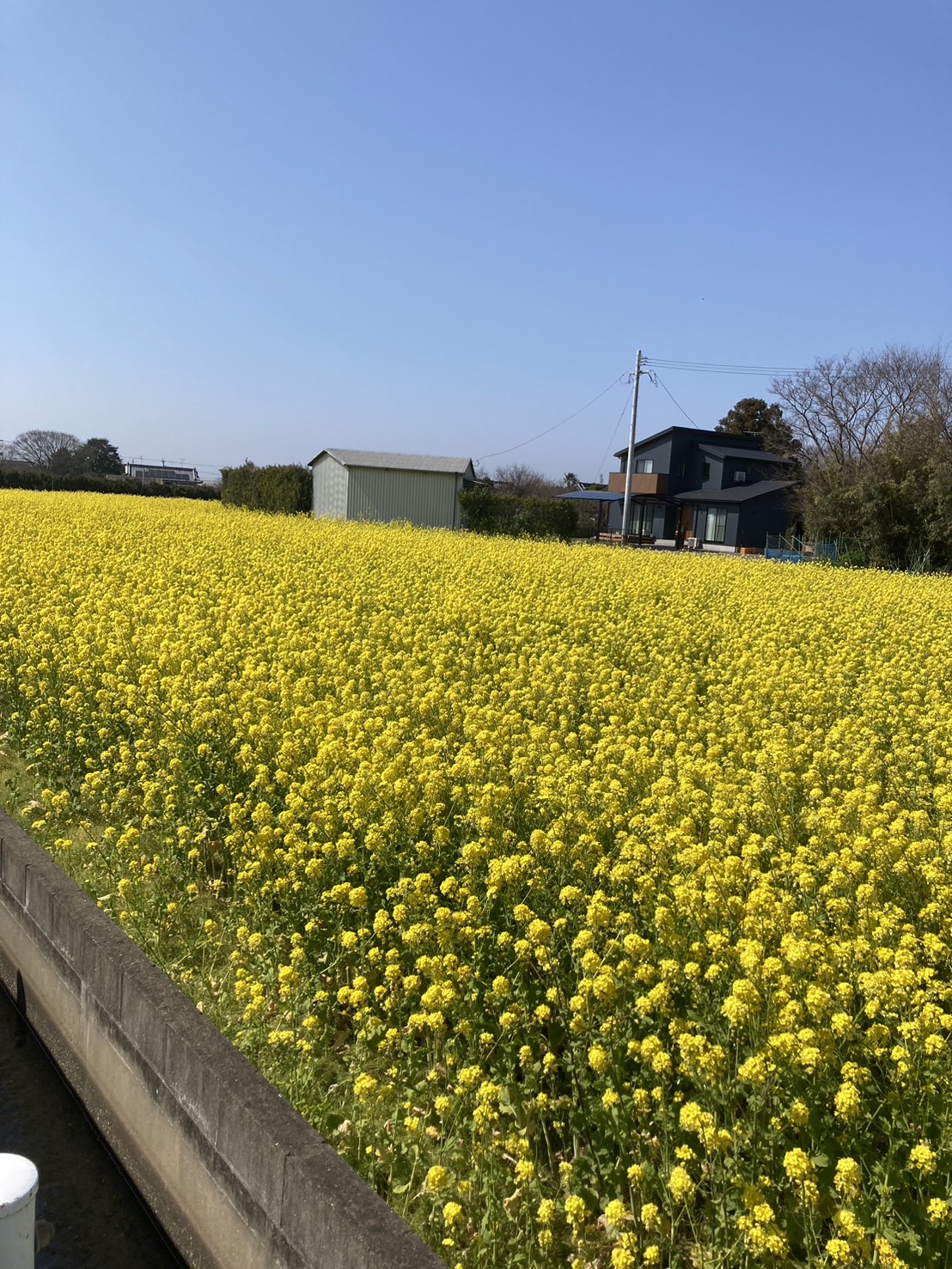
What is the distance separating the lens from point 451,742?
20.3ft

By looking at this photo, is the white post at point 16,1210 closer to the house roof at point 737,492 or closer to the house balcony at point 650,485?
the house roof at point 737,492

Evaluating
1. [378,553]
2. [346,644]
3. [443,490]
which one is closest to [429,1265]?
[346,644]

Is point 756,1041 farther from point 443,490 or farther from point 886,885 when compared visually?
point 443,490

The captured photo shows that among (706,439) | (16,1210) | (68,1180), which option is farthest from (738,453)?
(16,1210)

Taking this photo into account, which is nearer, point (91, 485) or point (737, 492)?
point (737, 492)

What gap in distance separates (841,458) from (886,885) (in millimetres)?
40175

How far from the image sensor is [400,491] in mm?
35312

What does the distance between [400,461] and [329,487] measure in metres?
2.90

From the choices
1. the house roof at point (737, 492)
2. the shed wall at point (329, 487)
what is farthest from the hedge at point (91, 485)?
the house roof at point (737, 492)

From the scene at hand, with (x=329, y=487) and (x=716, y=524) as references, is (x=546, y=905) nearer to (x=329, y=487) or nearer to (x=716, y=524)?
(x=329, y=487)

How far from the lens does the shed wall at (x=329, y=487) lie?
35.8 meters

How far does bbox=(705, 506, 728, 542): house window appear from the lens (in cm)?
4812

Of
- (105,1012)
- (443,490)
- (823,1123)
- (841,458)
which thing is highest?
(841,458)

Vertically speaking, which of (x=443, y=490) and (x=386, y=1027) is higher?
(x=443, y=490)
